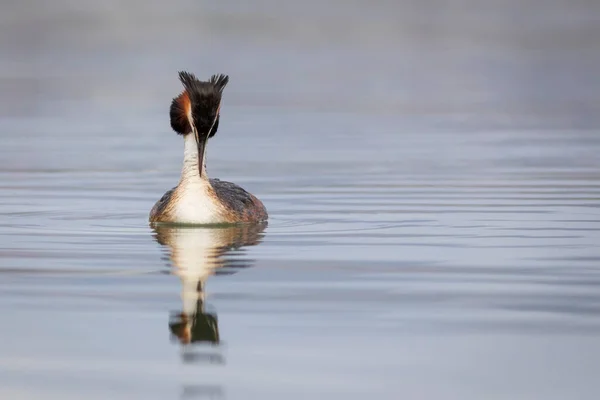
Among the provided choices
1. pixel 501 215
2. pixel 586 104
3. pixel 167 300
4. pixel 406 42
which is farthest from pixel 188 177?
pixel 406 42

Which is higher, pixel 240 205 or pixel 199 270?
pixel 240 205

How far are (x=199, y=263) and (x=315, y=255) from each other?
1.14m

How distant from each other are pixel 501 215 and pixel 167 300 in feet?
23.5

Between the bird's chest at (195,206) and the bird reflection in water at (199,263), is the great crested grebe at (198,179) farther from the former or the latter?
the bird reflection in water at (199,263)

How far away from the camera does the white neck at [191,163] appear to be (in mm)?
19875

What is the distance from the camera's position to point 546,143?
105 feet

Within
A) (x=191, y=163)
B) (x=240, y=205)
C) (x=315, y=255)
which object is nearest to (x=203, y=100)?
(x=191, y=163)

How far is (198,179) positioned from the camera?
19781 millimetres

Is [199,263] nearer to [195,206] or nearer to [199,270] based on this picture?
[199,270]

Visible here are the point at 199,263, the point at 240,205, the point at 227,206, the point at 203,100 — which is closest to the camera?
the point at 199,263

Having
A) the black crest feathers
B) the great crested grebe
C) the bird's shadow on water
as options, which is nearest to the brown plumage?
the great crested grebe

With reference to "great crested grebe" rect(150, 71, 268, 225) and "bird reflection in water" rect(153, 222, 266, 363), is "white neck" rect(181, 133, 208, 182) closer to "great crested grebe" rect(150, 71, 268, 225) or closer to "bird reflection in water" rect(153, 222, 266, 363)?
"great crested grebe" rect(150, 71, 268, 225)

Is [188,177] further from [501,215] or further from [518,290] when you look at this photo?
[518,290]

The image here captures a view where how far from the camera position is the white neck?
19.9 m
